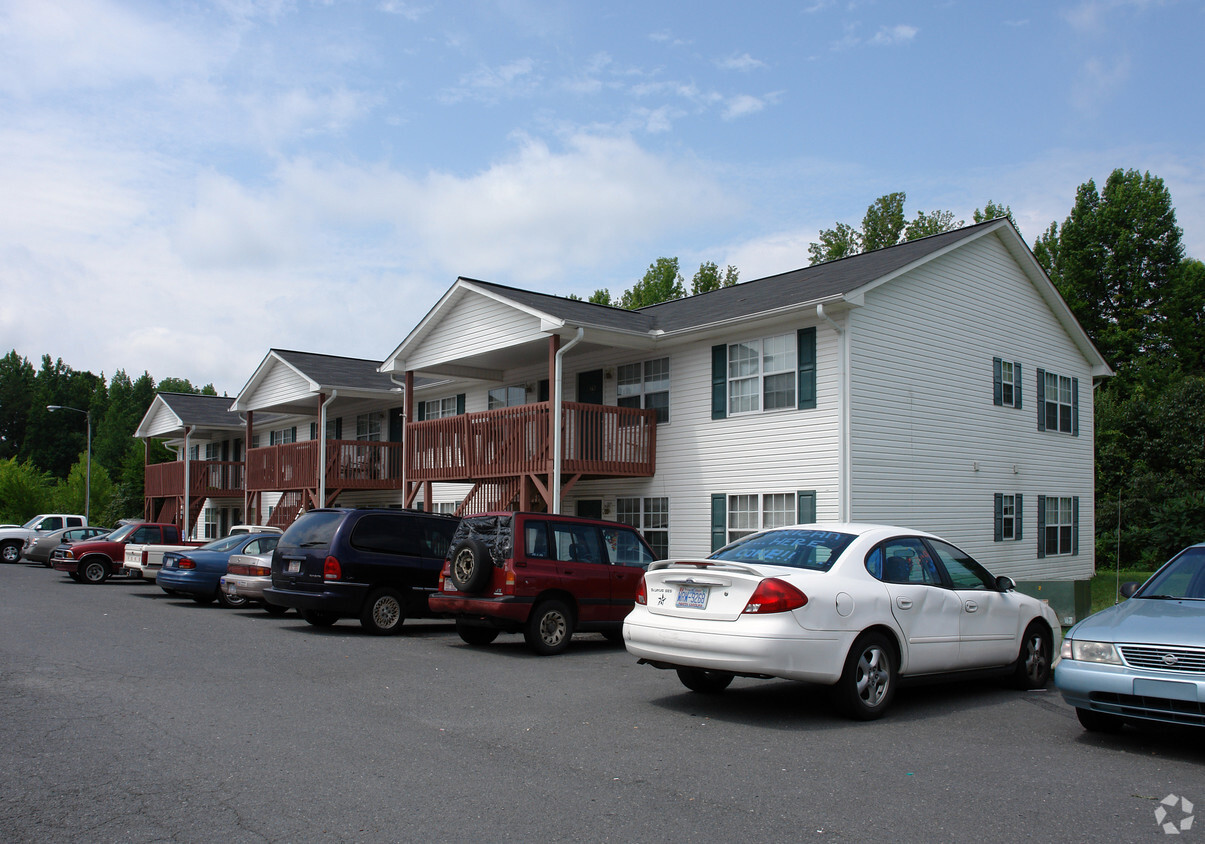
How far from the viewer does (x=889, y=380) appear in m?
17.2

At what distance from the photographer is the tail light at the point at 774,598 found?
24.9 feet

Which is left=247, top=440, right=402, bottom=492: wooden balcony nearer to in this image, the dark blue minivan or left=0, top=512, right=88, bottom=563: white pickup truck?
left=0, top=512, right=88, bottom=563: white pickup truck

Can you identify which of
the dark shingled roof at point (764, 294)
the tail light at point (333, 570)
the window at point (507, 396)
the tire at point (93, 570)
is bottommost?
the tire at point (93, 570)

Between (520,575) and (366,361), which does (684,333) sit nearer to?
(520,575)

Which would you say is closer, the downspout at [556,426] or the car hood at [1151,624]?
the car hood at [1151,624]

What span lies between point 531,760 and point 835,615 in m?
2.70

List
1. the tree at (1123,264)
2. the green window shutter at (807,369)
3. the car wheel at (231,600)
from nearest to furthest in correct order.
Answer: the green window shutter at (807,369)
the car wheel at (231,600)
the tree at (1123,264)

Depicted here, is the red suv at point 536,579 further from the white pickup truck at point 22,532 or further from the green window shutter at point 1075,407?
the white pickup truck at point 22,532

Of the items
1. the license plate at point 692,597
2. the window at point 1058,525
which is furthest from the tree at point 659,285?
the license plate at point 692,597

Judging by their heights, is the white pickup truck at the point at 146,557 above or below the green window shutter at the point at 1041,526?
below

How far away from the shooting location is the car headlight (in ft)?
22.6

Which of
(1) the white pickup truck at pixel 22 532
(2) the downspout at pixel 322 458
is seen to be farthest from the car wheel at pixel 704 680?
(1) the white pickup truck at pixel 22 532

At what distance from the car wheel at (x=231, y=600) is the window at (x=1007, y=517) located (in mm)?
14316

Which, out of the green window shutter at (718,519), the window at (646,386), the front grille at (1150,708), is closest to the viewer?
the front grille at (1150,708)
